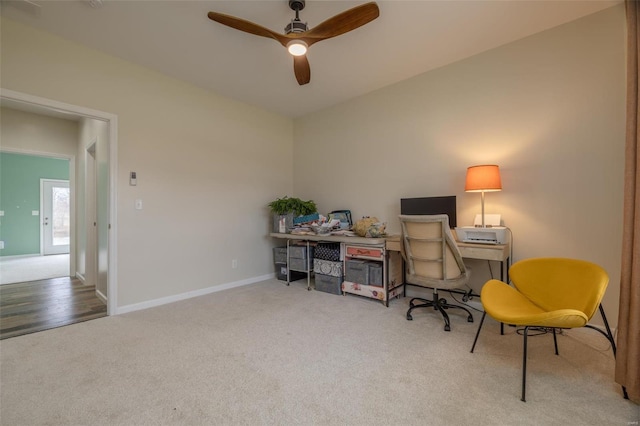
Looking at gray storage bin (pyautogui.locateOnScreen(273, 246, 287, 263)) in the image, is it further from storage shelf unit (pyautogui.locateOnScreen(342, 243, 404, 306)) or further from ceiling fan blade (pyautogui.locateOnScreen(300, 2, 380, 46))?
ceiling fan blade (pyautogui.locateOnScreen(300, 2, 380, 46))

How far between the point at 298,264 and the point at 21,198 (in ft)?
22.4

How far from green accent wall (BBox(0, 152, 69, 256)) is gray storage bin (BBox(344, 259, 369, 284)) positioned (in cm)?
757

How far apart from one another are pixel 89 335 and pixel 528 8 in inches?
178

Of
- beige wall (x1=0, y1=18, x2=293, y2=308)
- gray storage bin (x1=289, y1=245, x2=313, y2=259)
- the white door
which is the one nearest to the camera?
beige wall (x1=0, y1=18, x2=293, y2=308)

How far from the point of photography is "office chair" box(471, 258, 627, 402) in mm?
1452

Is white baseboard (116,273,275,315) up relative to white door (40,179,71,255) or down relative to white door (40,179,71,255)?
down

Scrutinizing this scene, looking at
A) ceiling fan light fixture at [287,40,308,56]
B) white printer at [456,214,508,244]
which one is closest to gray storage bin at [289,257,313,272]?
white printer at [456,214,508,244]

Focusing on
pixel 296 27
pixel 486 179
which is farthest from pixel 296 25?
pixel 486 179

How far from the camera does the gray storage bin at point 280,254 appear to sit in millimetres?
3996

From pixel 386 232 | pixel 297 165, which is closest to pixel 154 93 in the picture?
pixel 297 165

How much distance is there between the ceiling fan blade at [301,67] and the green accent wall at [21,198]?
727 centimetres

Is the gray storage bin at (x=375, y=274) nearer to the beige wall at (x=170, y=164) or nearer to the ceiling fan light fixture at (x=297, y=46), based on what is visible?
the beige wall at (x=170, y=164)

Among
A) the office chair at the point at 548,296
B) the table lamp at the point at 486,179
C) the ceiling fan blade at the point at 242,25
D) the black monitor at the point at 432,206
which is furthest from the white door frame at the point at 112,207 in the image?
the table lamp at the point at 486,179

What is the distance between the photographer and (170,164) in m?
3.19
